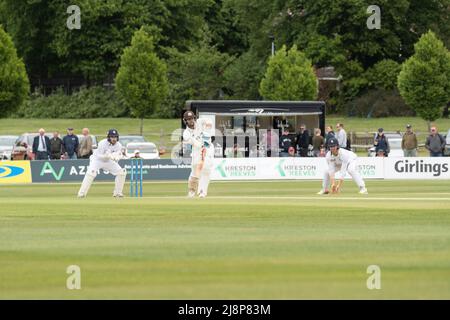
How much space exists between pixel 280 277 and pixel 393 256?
211 cm

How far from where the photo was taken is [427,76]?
66500 millimetres

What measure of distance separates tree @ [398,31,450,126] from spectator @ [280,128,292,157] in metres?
21.4

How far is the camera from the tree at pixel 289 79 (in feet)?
228

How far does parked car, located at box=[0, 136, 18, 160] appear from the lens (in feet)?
170

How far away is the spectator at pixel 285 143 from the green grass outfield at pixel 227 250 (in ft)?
68.1

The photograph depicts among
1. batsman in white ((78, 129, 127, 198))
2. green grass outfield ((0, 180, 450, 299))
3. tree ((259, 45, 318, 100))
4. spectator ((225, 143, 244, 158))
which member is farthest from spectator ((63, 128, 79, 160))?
tree ((259, 45, 318, 100))

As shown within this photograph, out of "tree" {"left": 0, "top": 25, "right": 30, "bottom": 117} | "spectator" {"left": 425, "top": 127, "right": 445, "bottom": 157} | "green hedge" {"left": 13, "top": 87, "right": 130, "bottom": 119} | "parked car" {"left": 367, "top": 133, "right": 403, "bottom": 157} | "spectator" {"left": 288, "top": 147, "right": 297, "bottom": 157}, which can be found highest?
"tree" {"left": 0, "top": 25, "right": 30, "bottom": 117}

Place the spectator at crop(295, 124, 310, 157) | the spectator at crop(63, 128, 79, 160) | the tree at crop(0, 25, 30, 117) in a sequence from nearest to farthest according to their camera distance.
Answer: the spectator at crop(63, 128, 79, 160), the spectator at crop(295, 124, 310, 157), the tree at crop(0, 25, 30, 117)

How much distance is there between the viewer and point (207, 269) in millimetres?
13617

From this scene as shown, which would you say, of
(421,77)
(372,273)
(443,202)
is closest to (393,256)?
(372,273)

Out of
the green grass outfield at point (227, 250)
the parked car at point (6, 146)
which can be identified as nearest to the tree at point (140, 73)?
the parked car at point (6, 146)

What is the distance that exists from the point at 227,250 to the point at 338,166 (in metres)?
17.0

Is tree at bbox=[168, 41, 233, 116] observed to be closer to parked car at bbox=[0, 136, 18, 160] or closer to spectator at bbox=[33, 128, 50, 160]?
parked car at bbox=[0, 136, 18, 160]

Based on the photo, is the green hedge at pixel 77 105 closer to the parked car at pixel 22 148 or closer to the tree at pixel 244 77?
A: the tree at pixel 244 77
